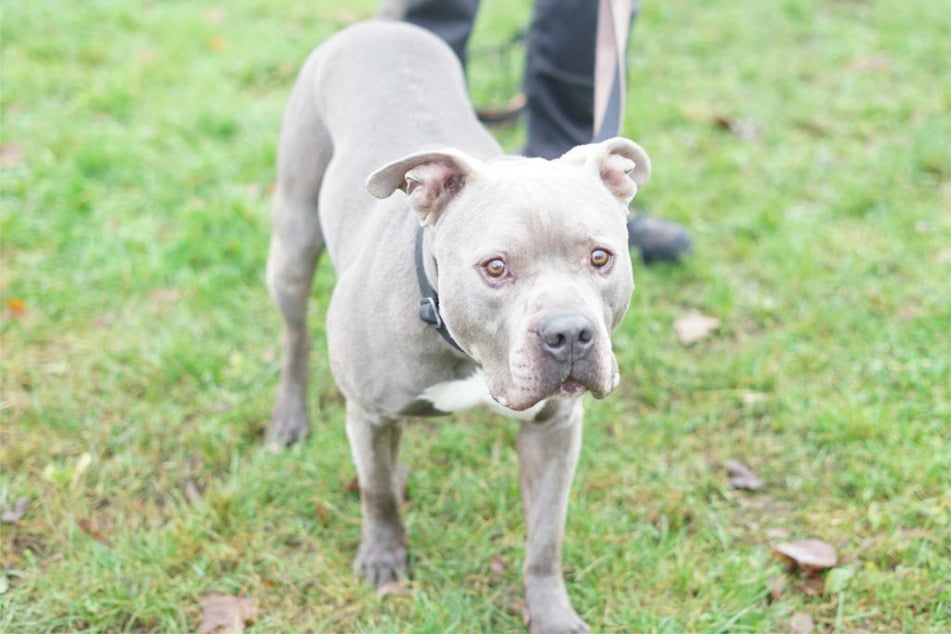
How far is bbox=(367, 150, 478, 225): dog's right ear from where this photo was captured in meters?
2.64

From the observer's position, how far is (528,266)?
2.48m

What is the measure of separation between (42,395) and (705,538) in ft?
8.61

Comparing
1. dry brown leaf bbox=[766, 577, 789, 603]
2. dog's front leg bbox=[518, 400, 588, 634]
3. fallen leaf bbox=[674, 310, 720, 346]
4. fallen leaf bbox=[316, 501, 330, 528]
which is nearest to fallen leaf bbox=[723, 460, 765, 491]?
dry brown leaf bbox=[766, 577, 789, 603]

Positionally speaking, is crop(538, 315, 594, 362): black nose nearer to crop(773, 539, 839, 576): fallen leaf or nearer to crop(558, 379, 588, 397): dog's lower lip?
crop(558, 379, 588, 397): dog's lower lip

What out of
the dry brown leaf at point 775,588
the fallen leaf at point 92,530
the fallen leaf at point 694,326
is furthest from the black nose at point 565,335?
the fallen leaf at point 694,326

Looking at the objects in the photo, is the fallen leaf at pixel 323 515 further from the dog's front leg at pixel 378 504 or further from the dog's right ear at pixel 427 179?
the dog's right ear at pixel 427 179

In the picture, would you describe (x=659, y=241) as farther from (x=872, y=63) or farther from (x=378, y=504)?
(x=872, y=63)

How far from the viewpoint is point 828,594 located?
3271 millimetres

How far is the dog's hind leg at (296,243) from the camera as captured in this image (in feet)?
12.4

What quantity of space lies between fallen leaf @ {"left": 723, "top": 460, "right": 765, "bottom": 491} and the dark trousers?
6.11 feet

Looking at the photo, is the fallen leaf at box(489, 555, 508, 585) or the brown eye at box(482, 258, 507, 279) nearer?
the brown eye at box(482, 258, 507, 279)

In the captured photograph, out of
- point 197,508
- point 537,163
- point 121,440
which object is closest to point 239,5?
point 121,440

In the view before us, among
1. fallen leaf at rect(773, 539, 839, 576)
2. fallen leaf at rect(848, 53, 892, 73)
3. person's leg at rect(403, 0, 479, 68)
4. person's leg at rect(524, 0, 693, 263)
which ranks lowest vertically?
fallen leaf at rect(773, 539, 839, 576)

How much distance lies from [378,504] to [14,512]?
1.31m
